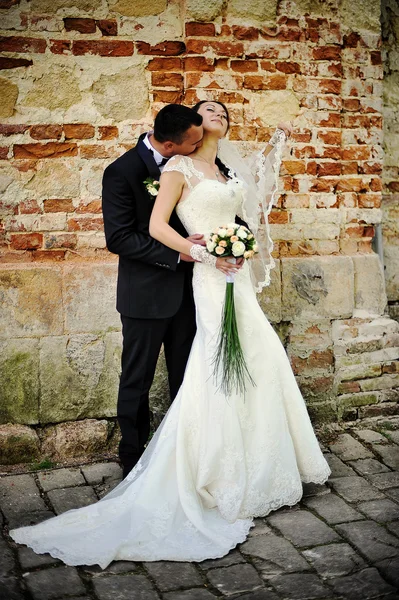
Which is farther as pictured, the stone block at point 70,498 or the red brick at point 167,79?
the red brick at point 167,79

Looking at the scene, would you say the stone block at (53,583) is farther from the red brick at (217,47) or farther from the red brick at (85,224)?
the red brick at (217,47)

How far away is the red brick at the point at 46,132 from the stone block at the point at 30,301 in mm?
761

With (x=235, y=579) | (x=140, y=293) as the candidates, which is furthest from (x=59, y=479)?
(x=235, y=579)

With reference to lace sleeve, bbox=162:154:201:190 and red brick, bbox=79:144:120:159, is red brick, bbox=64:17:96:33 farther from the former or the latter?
lace sleeve, bbox=162:154:201:190

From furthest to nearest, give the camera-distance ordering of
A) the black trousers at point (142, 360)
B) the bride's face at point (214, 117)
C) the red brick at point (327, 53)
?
1. the red brick at point (327, 53)
2. the black trousers at point (142, 360)
3. the bride's face at point (214, 117)

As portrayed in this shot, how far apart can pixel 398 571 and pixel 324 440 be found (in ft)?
4.99

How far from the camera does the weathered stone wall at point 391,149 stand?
4.88 metres

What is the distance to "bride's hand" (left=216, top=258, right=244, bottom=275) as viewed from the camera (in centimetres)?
347

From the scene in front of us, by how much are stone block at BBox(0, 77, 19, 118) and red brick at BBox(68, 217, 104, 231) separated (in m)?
0.70

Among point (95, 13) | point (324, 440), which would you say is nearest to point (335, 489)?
point (324, 440)

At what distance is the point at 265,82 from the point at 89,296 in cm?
171

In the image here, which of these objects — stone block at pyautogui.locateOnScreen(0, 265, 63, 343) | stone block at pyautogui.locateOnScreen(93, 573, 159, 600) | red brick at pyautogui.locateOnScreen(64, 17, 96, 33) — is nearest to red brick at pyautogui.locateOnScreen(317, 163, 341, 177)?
red brick at pyautogui.locateOnScreen(64, 17, 96, 33)

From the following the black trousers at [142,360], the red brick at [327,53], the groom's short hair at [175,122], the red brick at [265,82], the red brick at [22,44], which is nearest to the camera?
the groom's short hair at [175,122]

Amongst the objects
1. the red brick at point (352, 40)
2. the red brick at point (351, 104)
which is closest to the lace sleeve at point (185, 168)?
the red brick at point (351, 104)
